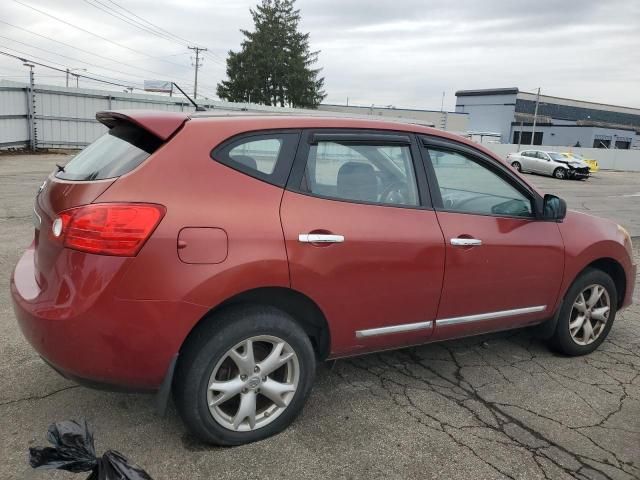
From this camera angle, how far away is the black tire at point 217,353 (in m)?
2.54

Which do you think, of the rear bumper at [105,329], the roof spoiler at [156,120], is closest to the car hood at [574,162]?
the roof spoiler at [156,120]

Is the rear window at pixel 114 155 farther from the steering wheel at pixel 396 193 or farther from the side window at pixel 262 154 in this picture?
the steering wheel at pixel 396 193

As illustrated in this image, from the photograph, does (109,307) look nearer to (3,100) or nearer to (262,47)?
(3,100)

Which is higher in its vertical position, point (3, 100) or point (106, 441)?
point (3, 100)

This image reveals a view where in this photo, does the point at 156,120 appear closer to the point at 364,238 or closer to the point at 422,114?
the point at 364,238

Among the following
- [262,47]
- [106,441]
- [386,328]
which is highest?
[262,47]

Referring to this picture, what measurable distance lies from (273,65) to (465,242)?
195 feet

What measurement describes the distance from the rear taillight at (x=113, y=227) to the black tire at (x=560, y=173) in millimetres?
32177

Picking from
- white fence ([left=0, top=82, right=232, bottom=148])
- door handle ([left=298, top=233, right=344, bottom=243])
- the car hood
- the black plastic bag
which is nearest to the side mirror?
door handle ([left=298, top=233, right=344, bottom=243])

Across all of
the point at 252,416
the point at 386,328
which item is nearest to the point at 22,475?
the point at 252,416

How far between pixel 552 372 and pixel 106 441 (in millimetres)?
2936

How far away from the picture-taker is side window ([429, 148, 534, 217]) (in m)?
3.39

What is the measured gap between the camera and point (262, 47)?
5966 centimetres

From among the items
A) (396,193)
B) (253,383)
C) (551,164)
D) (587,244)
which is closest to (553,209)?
(587,244)
